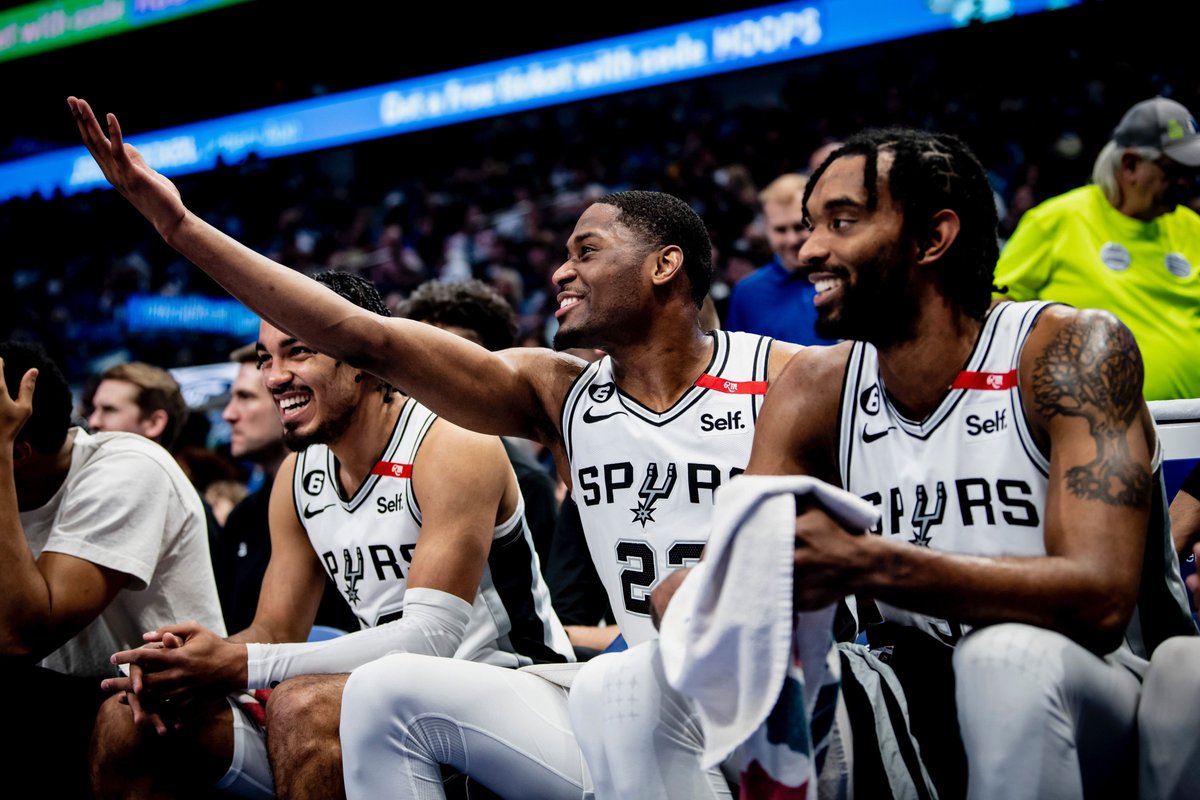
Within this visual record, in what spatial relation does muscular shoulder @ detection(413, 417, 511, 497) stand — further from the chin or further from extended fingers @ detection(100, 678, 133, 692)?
extended fingers @ detection(100, 678, 133, 692)

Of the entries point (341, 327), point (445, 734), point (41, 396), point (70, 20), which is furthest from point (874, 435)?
point (70, 20)

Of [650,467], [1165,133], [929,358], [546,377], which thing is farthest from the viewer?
[1165,133]

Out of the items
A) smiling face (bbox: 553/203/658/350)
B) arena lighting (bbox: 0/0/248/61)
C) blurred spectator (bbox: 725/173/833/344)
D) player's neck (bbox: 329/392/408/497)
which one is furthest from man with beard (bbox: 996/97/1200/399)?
arena lighting (bbox: 0/0/248/61)

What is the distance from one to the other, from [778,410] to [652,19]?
8361 mm

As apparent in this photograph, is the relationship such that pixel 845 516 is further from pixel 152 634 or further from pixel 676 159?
pixel 676 159

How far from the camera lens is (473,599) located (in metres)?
2.77

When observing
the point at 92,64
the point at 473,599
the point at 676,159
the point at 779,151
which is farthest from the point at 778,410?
the point at 92,64

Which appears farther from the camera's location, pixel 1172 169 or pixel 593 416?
pixel 1172 169

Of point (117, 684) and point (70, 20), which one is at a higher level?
point (70, 20)

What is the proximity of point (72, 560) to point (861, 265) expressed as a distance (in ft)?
7.16

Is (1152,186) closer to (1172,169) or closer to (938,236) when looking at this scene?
(1172,169)

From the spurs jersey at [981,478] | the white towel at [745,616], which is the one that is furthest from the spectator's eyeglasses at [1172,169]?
the white towel at [745,616]

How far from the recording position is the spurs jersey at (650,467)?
8.07 feet

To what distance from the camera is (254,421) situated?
194 inches
